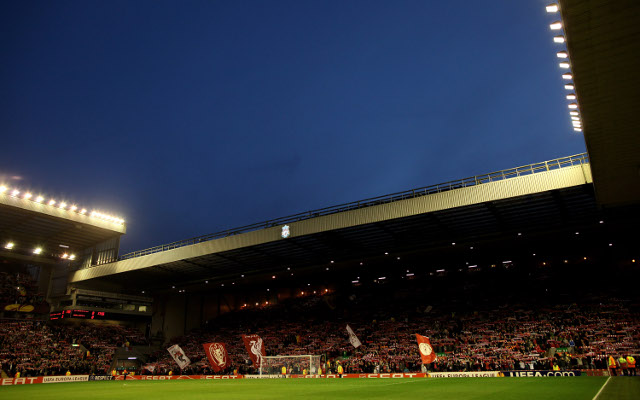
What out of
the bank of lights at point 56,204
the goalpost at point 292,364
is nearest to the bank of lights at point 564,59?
the goalpost at point 292,364

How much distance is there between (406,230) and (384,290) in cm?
1883

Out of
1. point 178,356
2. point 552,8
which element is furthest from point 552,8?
point 178,356

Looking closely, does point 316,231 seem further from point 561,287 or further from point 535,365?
point 561,287

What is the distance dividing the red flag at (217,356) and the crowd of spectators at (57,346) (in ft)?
49.0

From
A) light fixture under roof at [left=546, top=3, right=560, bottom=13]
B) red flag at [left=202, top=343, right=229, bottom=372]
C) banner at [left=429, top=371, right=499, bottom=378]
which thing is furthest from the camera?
red flag at [left=202, top=343, right=229, bottom=372]

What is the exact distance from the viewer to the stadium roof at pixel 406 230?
1042 inches

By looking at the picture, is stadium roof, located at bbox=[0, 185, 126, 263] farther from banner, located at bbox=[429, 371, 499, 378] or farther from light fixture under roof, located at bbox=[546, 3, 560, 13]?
light fixture under roof, located at bbox=[546, 3, 560, 13]

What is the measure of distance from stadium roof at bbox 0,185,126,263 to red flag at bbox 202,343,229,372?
2235 centimetres

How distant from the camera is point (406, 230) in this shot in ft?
110

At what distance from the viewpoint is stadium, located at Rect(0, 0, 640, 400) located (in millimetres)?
16484

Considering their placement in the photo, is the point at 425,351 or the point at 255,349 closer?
the point at 425,351

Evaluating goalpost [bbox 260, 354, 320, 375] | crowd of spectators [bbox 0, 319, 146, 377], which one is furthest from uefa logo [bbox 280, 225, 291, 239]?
crowd of spectators [bbox 0, 319, 146, 377]

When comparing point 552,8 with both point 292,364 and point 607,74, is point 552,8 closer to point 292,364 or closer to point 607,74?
point 607,74

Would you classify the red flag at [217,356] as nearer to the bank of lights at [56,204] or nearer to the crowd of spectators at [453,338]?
the crowd of spectators at [453,338]
